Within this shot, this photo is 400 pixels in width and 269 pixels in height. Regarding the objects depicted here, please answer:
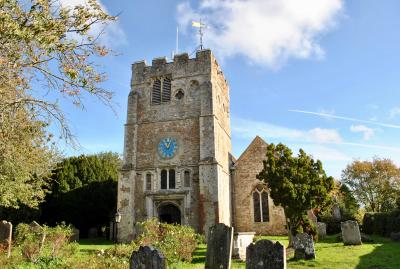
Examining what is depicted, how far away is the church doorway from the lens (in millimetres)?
22859

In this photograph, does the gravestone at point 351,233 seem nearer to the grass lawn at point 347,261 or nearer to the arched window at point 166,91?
the grass lawn at point 347,261

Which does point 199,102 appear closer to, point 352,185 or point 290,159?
point 290,159

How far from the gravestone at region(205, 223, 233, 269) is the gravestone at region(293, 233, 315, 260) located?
404 centimetres

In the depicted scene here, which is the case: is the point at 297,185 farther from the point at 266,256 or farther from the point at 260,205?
the point at 266,256

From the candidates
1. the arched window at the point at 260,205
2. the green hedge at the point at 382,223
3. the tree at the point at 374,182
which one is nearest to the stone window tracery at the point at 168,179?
the arched window at the point at 260,205

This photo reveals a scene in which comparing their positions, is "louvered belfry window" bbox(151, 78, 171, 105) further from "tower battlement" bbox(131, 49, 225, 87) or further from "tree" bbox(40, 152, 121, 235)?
"tree" bbox(40, 152, 121, 235)

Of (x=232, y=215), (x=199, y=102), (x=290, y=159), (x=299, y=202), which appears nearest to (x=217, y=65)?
(x=199, y=102)

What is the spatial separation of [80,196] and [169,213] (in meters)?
9.43

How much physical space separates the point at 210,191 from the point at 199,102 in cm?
634

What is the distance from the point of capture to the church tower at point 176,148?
21906 mm

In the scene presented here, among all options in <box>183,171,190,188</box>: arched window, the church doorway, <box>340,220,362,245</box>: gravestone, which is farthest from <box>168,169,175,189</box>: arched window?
<box>340,220,362,245</box>: gravestone

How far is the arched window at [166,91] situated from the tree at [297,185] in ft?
34.8

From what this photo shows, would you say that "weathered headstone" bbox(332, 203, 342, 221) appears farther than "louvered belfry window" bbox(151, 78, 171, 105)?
Yes

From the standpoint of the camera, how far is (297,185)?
51.3 feet
